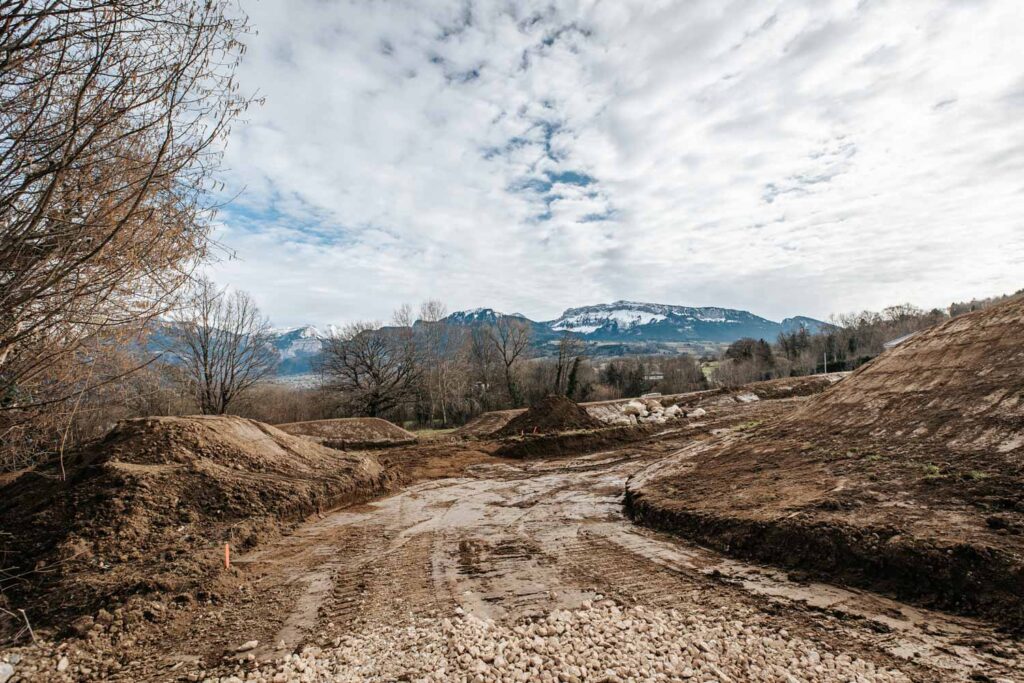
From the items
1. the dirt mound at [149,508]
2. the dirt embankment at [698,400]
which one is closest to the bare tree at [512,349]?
the dirt embankment at [698,400]

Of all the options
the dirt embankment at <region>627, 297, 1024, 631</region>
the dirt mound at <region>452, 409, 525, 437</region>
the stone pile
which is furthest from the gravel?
the dirt mound at <region>452, 409, 525, 437</region>

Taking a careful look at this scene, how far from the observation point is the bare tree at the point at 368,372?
42.1m

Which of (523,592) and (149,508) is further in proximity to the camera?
(149,508)

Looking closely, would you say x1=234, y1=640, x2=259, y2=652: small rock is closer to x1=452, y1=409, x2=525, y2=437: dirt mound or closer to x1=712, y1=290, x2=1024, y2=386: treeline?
x1=452, y1=409, x2=525, y2=437: dirt mound

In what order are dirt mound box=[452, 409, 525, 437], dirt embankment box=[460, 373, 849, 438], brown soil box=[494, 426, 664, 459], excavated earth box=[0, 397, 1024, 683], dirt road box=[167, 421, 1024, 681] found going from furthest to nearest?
dirt embankment box=[460, 373, 849, 438] < dirt mound box=[452, 409, 525, 437] < brown soil box=[494, 426, 664, 459] < dirt road box=[167, 421, 1024, 681] < excavated earth box=[0, 397, 1024, 683]

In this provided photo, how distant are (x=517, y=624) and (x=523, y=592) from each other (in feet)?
2.84

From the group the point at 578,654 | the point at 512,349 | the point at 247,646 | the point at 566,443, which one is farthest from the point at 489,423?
the point at 578,654

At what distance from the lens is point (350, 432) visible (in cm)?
2623

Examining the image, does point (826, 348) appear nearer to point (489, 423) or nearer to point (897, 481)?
point (489, 423)

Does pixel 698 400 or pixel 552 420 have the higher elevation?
pixel 698 400

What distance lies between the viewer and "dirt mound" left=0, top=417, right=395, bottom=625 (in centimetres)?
586

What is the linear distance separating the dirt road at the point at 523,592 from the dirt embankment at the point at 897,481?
46 cm

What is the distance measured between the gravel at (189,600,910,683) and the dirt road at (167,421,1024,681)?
0.06 meters

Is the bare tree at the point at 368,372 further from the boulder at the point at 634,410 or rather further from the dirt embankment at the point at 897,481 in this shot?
the dirt embankment at the point at 897,481
